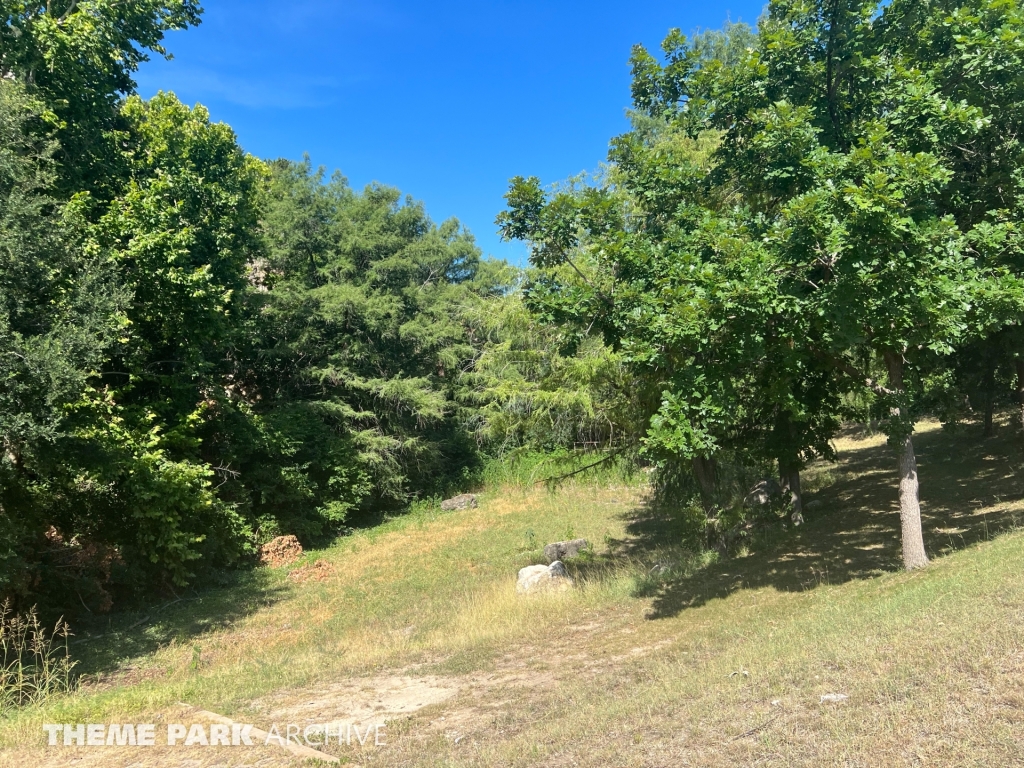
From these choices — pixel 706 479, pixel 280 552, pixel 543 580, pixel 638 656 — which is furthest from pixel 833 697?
pixel 280 552

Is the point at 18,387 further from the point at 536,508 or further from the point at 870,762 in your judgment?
the point at 536,508

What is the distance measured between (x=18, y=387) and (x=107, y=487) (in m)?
6.36

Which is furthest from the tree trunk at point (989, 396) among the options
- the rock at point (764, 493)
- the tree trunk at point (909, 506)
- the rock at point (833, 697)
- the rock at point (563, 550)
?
the rock at point (833, 697)

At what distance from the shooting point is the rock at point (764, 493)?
15989mm

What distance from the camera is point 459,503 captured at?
25.9 metres

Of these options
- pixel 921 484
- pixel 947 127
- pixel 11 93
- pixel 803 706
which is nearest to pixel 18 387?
pixel 11 93

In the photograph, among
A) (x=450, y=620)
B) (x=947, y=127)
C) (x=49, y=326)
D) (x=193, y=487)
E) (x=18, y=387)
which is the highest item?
(x=947, y=127)

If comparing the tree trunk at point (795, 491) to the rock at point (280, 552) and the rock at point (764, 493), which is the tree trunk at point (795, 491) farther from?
the rock at point (280, 552)

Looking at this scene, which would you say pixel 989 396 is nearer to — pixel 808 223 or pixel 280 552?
pixel 808 223

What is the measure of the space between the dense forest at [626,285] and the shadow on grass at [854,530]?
3.38 ft

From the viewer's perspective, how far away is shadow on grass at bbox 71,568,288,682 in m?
10.8

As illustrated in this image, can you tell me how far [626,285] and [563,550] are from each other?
31.7 feet

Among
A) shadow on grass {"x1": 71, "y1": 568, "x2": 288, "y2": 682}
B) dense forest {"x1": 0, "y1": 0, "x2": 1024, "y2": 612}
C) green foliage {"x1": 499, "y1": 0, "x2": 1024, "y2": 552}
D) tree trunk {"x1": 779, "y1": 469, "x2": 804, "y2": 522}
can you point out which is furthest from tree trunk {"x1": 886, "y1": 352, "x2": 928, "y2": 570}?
shadow on grass {"x1": 71, "y1": 568, "x2": 288, "y2": 682}

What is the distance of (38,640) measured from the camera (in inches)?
318
